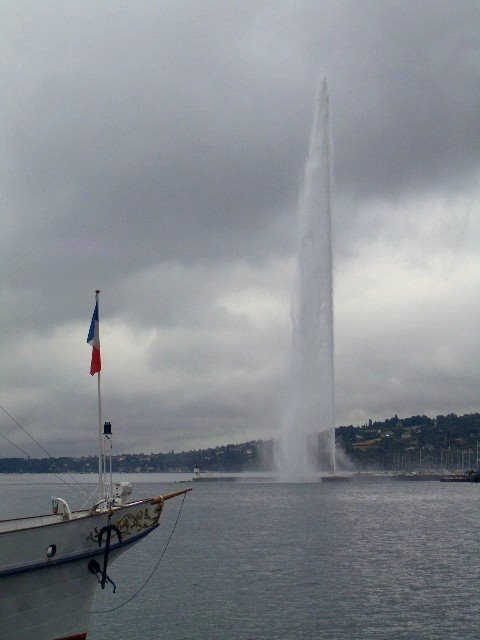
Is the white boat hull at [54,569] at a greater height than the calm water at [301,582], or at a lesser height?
greater

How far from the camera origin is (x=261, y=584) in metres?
35.4

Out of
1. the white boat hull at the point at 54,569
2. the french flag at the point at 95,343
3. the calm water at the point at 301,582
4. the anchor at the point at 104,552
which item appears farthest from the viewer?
the calm water at the point at 301,582

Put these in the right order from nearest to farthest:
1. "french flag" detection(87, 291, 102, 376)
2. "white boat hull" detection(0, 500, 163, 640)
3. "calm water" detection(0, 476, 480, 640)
Answer: "white boat hull" detection(0, 500, 163, 640) → "french flag" detection(87, 291, 102, 376) → "calm water" detection(0, 476, 480, 640)

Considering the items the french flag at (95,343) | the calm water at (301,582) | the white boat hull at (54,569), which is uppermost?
the french flag at (95,343)

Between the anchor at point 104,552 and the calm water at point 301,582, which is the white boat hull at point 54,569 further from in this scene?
the calm water at point 301,582

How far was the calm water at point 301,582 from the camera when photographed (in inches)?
1081

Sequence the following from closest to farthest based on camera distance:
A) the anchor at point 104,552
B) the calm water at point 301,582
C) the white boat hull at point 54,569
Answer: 1. the white boat hull at point 54,569
2. the anchor at point 104,552
3. the calm water at point 301,582

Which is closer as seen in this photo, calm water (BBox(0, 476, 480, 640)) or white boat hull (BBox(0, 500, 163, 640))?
white boat hull (BBox(0, 500, 163, 640))

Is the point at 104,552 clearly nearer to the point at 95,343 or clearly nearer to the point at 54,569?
the point at 54,569

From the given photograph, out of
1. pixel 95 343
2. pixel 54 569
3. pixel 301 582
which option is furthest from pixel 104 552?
pixel 301 582

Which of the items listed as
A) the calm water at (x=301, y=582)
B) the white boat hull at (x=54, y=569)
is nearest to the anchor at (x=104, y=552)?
the white boat hull at (x=54, y=569)

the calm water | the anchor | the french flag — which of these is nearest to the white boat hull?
the anchor

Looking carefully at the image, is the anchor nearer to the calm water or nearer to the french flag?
the french flag

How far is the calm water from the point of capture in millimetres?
27453
